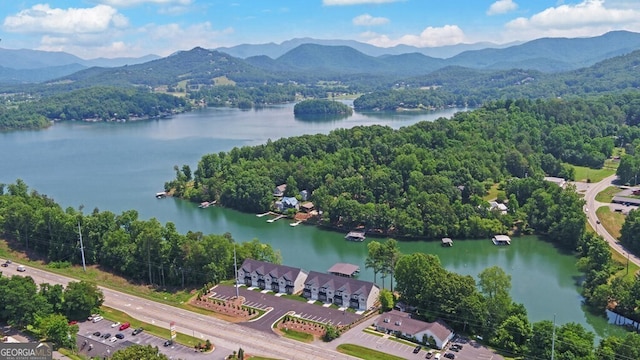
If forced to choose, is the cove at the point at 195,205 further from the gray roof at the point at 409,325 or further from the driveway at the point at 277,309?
the gray roof at the point at 409,325

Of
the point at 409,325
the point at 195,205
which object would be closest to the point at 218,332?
the point at 409,325

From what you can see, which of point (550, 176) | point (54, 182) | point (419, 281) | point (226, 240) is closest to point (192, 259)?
point (226, 240)

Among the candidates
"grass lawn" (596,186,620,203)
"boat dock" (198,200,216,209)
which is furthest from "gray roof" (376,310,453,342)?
"grass lawn" (596,186,620,203)

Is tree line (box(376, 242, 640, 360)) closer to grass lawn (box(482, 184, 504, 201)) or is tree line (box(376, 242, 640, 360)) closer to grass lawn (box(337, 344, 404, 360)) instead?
grass lawn (box(337, 344, 404, 360))

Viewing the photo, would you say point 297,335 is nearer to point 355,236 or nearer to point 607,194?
point 355,236

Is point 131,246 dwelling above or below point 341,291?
above

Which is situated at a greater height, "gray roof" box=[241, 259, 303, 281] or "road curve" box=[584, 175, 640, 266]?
"gray roof" box=[241, 259, 303, 281]
